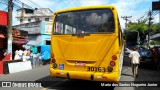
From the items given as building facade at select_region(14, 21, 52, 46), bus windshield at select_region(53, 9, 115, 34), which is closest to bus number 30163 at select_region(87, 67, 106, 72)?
bus windshield at select_region(53, 9, 115, 34)

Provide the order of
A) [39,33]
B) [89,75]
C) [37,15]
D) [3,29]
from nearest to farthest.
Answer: [89,75] → [3,29] → [39,33] → [37,15]

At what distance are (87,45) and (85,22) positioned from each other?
2.86ft

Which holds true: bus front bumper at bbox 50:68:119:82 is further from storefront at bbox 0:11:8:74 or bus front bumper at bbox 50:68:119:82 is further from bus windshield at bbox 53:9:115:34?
storefront at bbox 0:11:8:74

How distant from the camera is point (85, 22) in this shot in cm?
927

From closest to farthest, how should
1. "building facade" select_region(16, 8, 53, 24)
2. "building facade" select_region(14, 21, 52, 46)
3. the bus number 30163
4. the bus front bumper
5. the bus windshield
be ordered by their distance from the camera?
the bus front bumper
the bus number 30163
the bus windshield
"building facade" select_region(14, 21, 52, 46)
"building facade" select_region(16, 8, 53, 24)

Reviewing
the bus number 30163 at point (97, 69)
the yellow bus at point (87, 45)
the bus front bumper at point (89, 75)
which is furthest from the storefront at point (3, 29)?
the bus number 30163 at point (97, 69)

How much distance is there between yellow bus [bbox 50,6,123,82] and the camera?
29.1 feet

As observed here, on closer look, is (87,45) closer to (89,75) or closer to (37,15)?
(89,75)

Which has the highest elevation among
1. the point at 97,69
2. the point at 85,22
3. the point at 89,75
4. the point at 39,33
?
the point at 85,22

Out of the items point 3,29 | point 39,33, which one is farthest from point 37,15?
point 3,29

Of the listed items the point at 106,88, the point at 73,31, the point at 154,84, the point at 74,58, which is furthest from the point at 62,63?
the point at 154,84

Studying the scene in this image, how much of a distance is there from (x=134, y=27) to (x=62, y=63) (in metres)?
74.0

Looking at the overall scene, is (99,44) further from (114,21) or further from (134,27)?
(134,27)

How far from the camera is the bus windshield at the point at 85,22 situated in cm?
904
